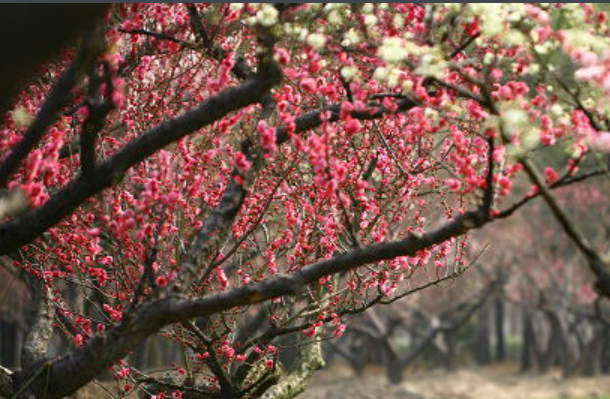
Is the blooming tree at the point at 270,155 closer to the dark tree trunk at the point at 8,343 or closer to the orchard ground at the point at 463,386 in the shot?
the orchard ground at the point at 463,386

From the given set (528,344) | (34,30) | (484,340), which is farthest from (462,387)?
(34,30)

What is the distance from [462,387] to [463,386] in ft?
1.19

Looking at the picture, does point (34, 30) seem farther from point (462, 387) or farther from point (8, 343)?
point (462, 387)

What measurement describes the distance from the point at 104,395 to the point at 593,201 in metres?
20.6

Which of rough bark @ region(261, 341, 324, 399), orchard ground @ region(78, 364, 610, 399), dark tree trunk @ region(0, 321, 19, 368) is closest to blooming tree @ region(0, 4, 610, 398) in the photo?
rough bark @ region(261, 341, 324, 399)

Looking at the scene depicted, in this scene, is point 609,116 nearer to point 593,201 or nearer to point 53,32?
point 53,32

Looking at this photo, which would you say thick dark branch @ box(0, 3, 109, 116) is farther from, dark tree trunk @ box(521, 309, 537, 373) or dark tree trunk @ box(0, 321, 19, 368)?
dark tree trunk @ box(521, 309, 537, 373)

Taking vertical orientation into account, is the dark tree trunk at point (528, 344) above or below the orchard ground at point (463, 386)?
above

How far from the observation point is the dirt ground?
26.1m

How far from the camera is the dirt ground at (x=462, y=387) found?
26.1 metres

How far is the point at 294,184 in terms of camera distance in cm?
830

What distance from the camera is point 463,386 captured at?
30.7m

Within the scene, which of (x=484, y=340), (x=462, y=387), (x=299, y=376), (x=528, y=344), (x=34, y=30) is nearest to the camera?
(x=34, y=30)

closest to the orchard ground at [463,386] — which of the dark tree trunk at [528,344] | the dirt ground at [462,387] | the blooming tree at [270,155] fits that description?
the dirt ground at [462,387]
